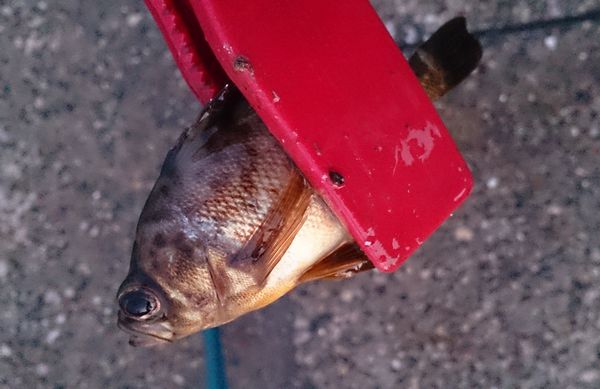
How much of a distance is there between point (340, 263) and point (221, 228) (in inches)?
11.2

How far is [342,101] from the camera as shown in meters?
1.07

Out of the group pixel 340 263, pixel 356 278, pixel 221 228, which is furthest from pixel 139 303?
pixel 356 278

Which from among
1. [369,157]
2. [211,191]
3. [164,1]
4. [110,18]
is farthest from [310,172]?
[110,18]

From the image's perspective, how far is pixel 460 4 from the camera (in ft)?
5.48

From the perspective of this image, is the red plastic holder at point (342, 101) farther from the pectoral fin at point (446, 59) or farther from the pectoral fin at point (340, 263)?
the pectoral fin at point (446, 59)

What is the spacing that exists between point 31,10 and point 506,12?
Answer: 1513 millimetres

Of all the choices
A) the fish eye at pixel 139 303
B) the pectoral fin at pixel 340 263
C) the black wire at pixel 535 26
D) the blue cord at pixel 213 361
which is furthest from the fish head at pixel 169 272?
the black wire at pixel 535 26

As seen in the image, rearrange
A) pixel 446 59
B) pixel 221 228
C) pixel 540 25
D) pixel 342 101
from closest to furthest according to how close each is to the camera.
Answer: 1. pixel 342 101
2. pixel 221 228
3. pixel 446 59
4. pixel 540 25

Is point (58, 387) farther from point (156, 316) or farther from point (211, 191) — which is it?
point (211, 191)

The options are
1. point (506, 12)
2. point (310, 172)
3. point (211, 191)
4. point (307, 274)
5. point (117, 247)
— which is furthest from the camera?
Answer: point (117, 247)

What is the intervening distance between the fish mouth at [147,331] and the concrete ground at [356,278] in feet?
1.71

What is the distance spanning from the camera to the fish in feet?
3.88

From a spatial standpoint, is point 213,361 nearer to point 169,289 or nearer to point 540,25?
point 169,289

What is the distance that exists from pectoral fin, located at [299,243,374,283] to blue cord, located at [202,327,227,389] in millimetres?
524
